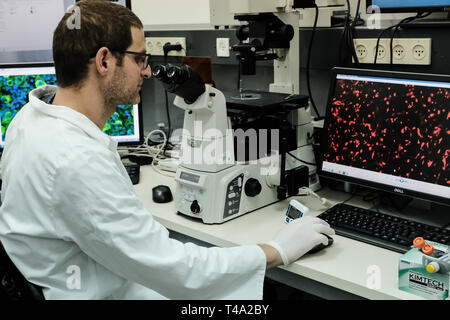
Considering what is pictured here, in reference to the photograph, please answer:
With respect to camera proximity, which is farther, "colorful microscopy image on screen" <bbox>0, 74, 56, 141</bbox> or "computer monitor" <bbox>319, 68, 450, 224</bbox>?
"colorful microscopy image on screen" <bbox>0, 74, 56, 141</bbox>

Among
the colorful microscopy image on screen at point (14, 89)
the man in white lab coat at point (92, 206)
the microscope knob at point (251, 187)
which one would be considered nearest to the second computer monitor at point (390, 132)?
the microscope knob at point (251, 187)

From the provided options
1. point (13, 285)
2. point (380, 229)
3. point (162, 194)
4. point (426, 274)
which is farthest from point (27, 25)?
point (426, 274)

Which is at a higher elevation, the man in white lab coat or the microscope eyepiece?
the microscope eyepiece

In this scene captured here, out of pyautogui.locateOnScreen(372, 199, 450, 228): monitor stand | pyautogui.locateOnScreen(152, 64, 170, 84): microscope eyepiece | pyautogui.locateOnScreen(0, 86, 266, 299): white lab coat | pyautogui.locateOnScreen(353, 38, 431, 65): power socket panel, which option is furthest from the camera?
pyautogui.locateOnScreen(353, 38, 431, 65): power socket panel

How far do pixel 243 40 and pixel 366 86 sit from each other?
19.4 inches

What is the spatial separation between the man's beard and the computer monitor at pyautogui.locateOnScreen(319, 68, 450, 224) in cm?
65

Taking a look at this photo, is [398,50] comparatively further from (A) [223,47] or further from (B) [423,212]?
(A) [223,47]

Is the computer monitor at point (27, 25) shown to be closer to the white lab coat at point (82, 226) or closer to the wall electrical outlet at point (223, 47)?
the wall electrical outlet at point (223, 47)

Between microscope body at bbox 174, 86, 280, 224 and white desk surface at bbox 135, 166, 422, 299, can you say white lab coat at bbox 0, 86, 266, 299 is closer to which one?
white desk surface at bbox 135, 166, 422, 299

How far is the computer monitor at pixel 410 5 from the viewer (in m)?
1.55

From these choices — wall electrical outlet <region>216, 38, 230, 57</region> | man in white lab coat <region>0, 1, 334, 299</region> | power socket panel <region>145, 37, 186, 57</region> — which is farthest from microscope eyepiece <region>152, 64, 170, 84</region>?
power socket panel <region>145, 37, 186, 57</region>

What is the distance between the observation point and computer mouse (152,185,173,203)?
1699 mm

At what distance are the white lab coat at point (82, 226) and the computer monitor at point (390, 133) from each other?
20.5 inches
